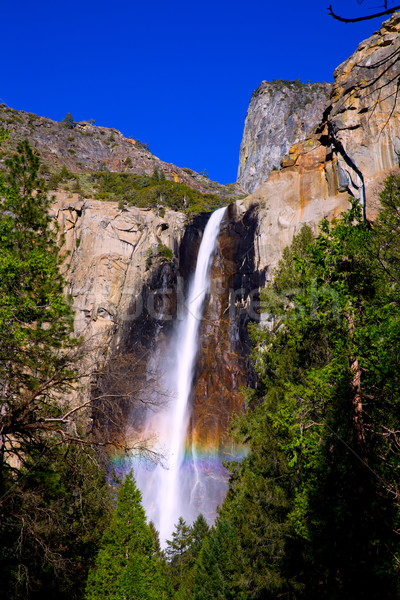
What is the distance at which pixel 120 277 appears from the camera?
129 feet

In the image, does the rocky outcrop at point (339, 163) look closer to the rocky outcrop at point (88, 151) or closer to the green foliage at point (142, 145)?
the rocky outcrop at point (88, 151)

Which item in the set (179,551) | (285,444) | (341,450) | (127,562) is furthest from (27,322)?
(179,551)

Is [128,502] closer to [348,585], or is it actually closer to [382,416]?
[348,585]

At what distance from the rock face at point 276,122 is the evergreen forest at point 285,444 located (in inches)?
3842

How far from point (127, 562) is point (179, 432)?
1481 centimetres

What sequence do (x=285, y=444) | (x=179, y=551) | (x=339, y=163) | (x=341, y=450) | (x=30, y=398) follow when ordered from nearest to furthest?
1. (x=30, y=398)
2. (x=341, y=450)
3. (x=285, y=444)
4. (x=179, y=551)
5. (x=339, y=163)

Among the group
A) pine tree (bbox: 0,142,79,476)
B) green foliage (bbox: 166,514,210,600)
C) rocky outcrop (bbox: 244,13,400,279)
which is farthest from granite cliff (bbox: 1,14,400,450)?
pine tree (bbox: 0,142,79,476)

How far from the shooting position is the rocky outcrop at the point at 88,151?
80750mm

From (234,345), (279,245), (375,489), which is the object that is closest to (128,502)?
(375,489)

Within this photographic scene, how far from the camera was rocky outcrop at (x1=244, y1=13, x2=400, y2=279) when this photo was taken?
2936 centimetres

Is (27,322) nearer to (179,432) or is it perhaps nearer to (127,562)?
(127,562)

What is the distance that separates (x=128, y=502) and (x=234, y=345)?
1640 cm

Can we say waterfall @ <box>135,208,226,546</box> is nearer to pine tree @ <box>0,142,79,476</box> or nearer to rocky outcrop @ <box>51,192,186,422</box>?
rocky outcrop @ <box>51,192,186,422</box>

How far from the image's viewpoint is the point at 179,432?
30172mm
